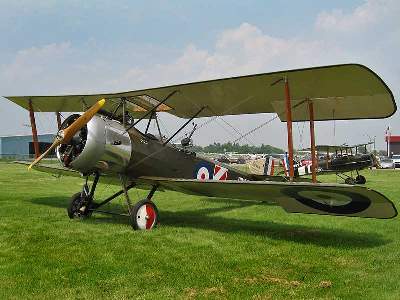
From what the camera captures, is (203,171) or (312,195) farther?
(203,171)

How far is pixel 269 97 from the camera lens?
8266 mm

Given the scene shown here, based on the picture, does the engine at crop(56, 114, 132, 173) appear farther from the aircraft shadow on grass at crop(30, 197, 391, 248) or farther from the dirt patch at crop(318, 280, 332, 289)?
the dirt patch at crop(318, 280, 332, 289)

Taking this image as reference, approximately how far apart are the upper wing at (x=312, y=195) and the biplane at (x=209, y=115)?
0.05 ft

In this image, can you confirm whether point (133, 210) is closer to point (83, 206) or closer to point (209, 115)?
point (83, 206)

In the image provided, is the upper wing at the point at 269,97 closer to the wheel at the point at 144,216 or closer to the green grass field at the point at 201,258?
the wheel at the point at 144,216

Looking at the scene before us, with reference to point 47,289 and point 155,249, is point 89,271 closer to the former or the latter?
point 47,289

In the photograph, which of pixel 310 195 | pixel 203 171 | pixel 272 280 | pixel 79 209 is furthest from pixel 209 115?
pixel 272 280

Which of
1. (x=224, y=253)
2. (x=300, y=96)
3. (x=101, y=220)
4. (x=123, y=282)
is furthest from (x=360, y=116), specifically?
(x=123, y=282)

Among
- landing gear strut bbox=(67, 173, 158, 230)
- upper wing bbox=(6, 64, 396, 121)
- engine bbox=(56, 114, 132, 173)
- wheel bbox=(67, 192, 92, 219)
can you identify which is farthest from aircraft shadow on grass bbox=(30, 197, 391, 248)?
upper wing bbox=(6, 64, 396, 121)

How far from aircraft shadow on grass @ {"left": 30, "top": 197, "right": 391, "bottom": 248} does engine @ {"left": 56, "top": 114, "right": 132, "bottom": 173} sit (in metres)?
1.38

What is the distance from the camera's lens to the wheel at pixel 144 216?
24.6ft

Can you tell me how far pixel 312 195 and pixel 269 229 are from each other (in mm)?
1573

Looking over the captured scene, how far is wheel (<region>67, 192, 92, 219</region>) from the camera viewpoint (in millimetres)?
8750

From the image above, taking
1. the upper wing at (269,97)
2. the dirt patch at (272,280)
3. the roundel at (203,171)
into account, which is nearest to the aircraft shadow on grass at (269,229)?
the roundel at (203,171)
